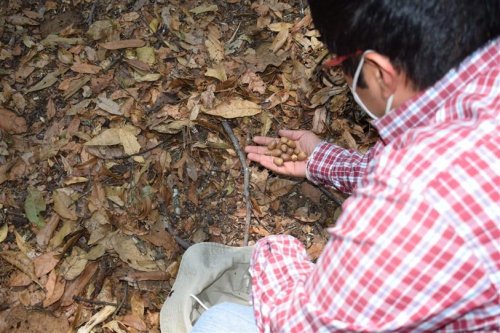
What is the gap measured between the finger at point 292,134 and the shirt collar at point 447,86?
1.22 m

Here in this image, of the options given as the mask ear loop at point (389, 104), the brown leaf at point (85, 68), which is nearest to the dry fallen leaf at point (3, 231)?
the brown leaf at point (85, 68)

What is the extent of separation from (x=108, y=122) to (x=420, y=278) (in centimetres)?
209

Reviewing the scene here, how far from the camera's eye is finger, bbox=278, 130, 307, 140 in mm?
2580

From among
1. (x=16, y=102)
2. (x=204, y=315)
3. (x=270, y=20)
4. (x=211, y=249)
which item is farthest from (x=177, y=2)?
(x=204, y=315)

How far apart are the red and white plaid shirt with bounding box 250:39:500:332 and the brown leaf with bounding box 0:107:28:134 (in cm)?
204

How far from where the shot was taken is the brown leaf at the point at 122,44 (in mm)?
2945

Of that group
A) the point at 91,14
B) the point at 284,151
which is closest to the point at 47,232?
the point at 284,151

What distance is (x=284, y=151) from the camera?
255cm

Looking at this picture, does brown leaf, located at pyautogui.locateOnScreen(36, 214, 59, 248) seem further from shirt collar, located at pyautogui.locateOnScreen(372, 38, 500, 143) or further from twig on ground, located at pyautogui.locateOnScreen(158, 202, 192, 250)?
shirt collar, located at pyautogui.locateOnScreen(372, 38, 500, 143)

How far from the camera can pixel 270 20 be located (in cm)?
305

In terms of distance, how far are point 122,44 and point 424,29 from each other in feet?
6.90

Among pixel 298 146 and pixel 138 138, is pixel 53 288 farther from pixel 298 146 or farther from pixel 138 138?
pixel 298 146

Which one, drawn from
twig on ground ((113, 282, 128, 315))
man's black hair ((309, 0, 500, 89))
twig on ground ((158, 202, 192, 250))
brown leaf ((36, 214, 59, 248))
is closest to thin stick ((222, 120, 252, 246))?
twig on ground ((158, 202, 192, 250))

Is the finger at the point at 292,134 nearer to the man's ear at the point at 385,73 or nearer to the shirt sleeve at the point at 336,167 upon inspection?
the shirt sleeve at the point at 336,167
